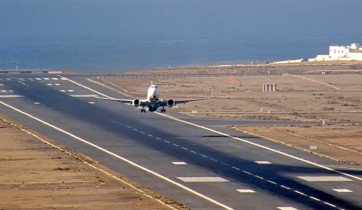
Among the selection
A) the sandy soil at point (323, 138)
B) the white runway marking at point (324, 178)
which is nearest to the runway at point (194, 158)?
the white runway marking at point (324, 178)

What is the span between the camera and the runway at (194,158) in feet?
324

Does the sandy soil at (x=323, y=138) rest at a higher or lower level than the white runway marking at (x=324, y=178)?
higher

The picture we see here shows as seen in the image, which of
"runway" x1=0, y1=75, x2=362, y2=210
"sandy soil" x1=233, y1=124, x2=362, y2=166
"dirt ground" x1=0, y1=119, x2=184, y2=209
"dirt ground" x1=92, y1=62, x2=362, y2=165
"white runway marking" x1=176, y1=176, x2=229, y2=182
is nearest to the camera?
"dirt ground" x1=0, y1=119, x2=184, y2=209

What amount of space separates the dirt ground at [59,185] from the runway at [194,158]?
8.15 ft

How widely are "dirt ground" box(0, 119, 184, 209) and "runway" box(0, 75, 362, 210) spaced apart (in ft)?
8.15

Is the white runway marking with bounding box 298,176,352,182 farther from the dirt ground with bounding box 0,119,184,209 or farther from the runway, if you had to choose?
the dirt ground with bounding box 0,119,184,209

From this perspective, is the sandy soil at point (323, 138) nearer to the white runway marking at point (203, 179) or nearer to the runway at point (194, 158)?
the runway at point (194, 158)

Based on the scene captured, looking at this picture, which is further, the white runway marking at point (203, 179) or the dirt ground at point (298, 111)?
the dirt ground at point (298, 111)

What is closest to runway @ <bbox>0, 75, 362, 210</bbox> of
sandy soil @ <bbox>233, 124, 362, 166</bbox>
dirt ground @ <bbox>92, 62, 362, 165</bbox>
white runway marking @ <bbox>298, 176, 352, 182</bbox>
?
white runway marking @ <bbox>298, 176, 352, 182</bbox>

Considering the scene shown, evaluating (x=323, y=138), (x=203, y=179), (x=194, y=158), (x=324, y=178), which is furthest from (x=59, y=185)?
(x=323, y=138)

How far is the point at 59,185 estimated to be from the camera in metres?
103

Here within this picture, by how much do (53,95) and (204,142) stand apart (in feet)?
189

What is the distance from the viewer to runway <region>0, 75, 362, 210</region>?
324 feet

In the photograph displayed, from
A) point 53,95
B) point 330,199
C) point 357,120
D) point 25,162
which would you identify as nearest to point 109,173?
point 25,162
